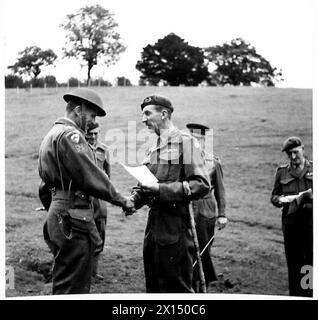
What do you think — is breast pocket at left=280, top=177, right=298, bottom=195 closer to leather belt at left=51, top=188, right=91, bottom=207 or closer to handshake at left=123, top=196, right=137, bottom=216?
handshake at left=123, top=196, right=137, bottom=216

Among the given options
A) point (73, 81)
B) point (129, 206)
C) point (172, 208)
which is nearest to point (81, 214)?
point (129, 206)

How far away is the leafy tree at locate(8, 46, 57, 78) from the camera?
6.84 meters

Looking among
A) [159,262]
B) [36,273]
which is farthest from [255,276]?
[36,273]

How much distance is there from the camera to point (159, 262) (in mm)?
5148

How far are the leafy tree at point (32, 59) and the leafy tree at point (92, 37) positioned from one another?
208 millimetres

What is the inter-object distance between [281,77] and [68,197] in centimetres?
345

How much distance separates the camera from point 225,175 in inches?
286

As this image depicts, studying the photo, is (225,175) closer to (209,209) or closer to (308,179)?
(209,209)

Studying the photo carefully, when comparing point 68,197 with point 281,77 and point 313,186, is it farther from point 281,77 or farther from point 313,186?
point 281,77

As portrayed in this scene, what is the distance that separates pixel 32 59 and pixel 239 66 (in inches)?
99.7

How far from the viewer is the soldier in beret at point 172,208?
16.8 ft

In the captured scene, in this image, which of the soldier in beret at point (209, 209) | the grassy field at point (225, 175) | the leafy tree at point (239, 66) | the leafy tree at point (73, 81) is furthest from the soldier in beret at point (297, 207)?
the leafy tree at point (73, 81)
